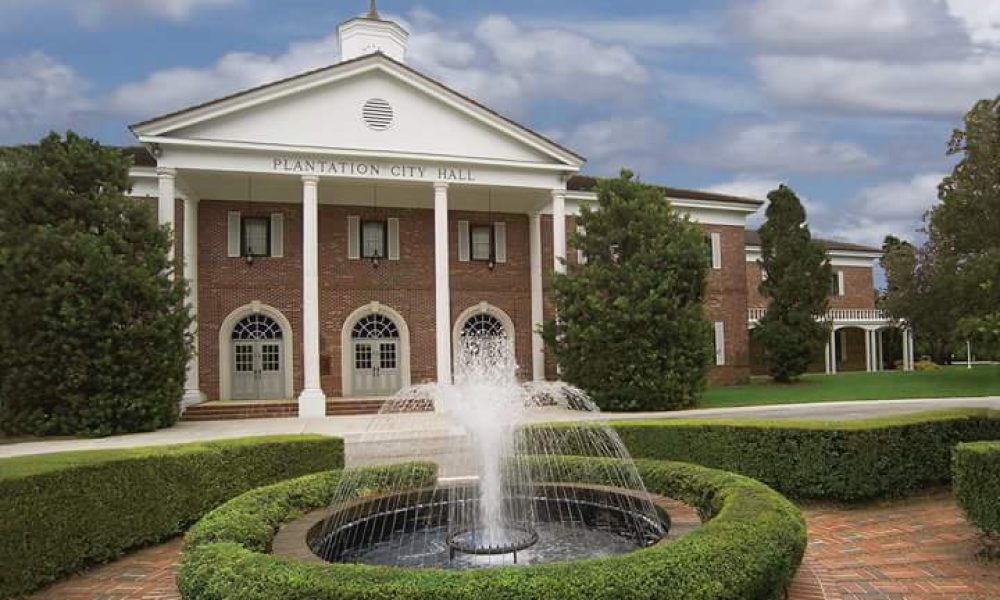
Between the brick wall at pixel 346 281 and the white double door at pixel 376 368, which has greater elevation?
the brick wall at pixel 346 281

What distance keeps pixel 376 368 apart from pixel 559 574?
2191 centimetres

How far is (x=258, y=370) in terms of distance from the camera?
24.8 m

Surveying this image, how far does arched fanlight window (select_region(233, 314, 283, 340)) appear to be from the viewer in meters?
24.8

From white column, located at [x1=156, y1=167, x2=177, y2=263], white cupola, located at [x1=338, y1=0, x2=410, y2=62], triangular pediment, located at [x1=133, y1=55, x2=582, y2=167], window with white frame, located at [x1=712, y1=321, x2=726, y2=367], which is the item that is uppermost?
white cupola, located at [x1=338, y1=0, x2=410, y2=62]

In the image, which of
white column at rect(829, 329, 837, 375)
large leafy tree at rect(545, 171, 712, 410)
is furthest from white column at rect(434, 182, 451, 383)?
white column at rect(829, 329, 837, 375)

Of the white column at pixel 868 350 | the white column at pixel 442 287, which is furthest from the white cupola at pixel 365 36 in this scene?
the white column at pixel 868 350

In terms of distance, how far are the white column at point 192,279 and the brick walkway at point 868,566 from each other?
13870 millimetres

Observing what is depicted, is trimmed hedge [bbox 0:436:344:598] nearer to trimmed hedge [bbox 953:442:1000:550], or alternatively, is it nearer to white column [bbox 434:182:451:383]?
trimmed hedge [bbox 953:442:1000:550]

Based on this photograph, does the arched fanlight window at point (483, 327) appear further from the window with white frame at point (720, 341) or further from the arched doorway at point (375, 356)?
the window with white frame at point (720, 341)

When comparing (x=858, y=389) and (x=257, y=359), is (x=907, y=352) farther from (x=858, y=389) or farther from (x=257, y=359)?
(x=257, y=359)

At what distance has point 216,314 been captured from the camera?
79.9 ft

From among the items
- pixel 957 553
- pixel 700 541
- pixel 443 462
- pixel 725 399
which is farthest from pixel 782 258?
pixel 700 541

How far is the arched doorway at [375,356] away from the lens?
2558cm

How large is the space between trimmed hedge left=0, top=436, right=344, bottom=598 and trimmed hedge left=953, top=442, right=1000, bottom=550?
25.5ft
